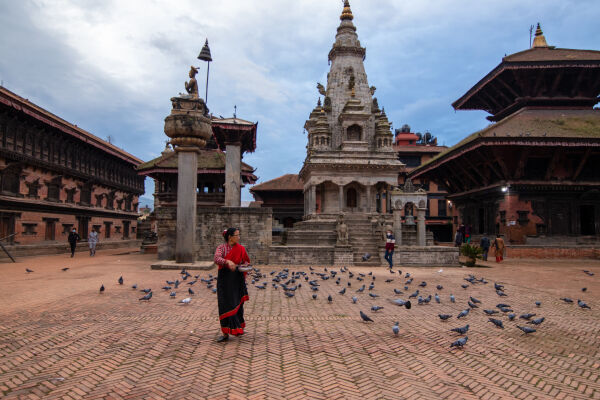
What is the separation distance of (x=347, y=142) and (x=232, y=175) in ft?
33.4

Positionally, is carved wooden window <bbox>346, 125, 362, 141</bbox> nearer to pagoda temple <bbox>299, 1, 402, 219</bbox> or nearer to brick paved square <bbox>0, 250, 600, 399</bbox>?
pagoda temple <bbox>299, 1, 402, 219</bbox>

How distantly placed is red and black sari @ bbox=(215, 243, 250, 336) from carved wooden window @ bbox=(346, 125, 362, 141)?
891 inches

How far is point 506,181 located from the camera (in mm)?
21859

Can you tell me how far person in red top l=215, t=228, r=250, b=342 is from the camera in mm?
5578

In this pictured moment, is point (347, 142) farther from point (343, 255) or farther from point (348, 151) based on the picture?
point (343, 255)

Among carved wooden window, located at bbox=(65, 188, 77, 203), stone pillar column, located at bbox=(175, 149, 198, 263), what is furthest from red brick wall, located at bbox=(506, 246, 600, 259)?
carved wooden window, located at bbox=(65, 188, 77, 203)

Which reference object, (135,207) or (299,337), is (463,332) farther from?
(135,207)

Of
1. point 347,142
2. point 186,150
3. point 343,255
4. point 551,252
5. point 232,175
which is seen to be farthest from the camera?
point 347,142

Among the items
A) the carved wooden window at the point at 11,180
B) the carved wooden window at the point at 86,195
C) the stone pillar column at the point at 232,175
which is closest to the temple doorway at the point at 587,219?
the stone pillar column at the point at 232,175

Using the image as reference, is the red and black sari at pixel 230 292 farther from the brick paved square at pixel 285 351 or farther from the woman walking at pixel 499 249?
the woman walking at pixel 499 249

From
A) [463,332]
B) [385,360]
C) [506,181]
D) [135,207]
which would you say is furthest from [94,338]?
[135,207]

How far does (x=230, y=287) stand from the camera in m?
5.60

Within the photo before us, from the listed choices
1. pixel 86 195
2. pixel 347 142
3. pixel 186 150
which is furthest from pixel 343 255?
pixel 86 195

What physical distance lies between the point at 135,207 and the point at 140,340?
134 feet
